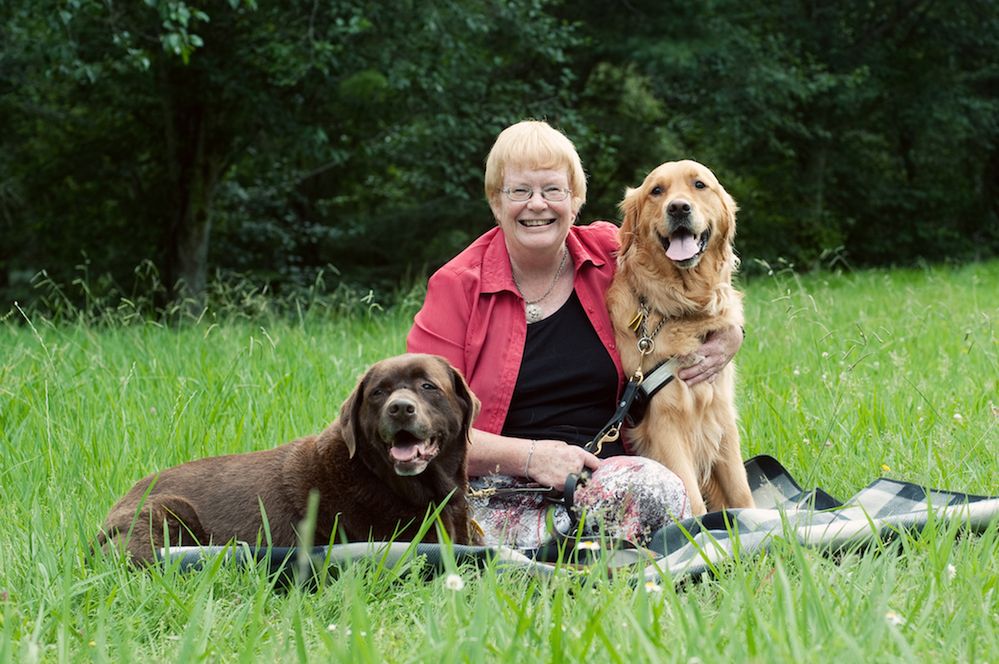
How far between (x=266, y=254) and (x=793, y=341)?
1186 cm

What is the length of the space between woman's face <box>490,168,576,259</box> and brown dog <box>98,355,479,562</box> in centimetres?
71

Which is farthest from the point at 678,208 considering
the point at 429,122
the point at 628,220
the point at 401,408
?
the point at 429,122

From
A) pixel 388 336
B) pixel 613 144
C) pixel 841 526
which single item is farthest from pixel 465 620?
pixel 613 144

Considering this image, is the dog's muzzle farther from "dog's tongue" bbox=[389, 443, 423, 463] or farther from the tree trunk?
the tree trunk

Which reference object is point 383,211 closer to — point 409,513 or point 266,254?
point 266,254

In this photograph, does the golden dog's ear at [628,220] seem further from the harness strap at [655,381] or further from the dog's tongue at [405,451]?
the dog's tongue at [405,451]

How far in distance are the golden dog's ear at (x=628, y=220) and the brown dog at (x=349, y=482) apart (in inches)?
41.5

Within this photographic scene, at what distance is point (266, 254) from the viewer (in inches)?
649

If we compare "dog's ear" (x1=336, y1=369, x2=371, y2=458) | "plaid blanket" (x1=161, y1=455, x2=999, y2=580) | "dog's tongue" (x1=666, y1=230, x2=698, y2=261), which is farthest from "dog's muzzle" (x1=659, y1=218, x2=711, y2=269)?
"dog's ear" (x1=336, y1=369, x2=371, y2=458)

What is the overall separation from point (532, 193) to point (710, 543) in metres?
1.39

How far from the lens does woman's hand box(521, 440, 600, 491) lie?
344 centimetres

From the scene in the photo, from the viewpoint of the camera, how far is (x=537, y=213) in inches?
142

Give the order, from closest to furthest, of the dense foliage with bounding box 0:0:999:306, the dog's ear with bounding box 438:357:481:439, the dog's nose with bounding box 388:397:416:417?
the dog's nose with bounding box 388:397:416:417
the dog's ear with bounding box 438:357:481:439
the dense foliage with bounding box 0:0:999:306

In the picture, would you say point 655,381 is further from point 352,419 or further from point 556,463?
point 352,419
